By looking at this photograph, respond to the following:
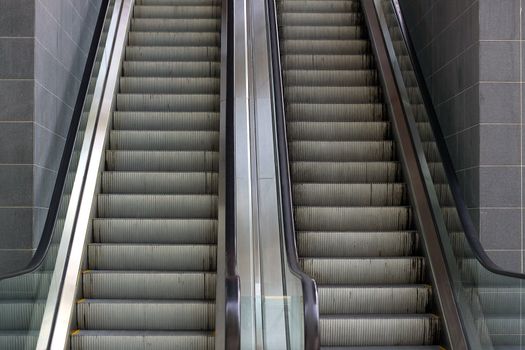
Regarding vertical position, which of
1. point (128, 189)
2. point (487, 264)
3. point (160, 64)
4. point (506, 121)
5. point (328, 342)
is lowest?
point (328, 342)

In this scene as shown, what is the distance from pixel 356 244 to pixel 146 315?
1807 millimetres

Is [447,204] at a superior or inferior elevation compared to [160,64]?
inferior

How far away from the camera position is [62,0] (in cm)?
668

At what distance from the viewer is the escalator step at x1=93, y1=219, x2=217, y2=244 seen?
6.27 meters

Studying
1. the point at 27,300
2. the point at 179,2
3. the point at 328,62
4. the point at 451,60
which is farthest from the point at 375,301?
the point at 179,2

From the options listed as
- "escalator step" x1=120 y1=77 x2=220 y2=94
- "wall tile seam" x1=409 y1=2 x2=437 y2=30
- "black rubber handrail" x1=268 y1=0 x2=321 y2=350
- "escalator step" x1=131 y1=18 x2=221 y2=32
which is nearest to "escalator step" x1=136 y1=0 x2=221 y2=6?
"escalator step" x1=131 y1=18 x2=221 y2=32

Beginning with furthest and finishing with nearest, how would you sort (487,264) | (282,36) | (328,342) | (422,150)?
(282,36), (422,150), (328,342), (487,264)

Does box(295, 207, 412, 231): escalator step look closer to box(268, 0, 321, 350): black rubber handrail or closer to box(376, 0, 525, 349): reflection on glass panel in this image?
box(376, 0, 525, 349): reflection on glass panel

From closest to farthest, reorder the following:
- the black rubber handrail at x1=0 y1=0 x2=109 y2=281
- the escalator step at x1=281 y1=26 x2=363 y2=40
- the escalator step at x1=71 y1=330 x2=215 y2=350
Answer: the black rubber handrail at x1=0 y1=0 x2=109 y2=281
the escalator step at x1=71 y1=330 x2=215 y2=350
the escalator step at x1=281 y1=26 x2=363 y2=40

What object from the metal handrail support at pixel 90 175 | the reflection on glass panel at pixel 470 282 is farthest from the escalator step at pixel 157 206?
the reflection on glass panel at pixel 470 282

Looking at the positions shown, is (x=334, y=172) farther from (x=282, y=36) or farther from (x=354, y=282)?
(x=282, y=36)

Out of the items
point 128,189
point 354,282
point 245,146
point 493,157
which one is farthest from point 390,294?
point 128,189

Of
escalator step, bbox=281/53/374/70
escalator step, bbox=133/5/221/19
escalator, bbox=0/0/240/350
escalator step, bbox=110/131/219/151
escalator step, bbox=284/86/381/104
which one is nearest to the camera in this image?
escalator, bbox=0/0/240/350

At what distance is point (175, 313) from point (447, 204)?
2.16 m
